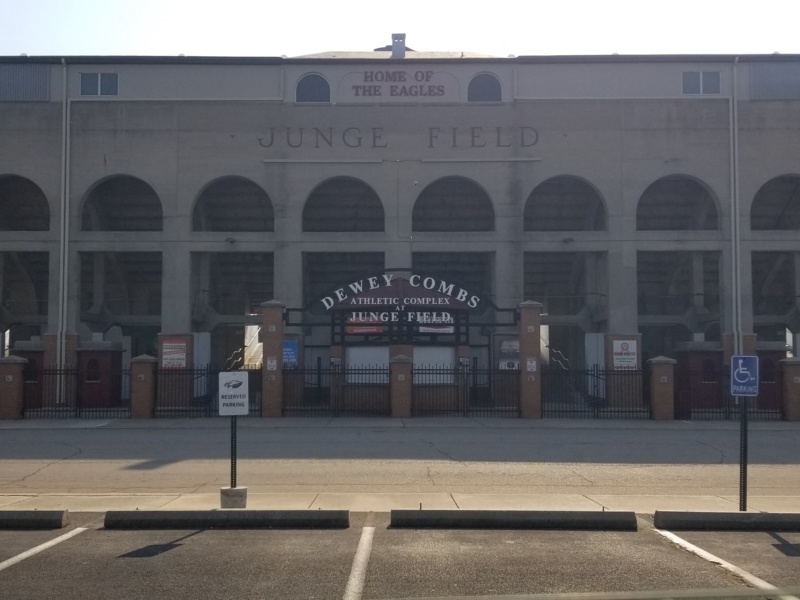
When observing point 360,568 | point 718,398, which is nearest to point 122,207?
point 718,398

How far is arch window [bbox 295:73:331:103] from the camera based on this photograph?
39.6m

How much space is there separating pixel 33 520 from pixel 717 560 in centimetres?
849

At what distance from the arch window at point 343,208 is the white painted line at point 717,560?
3087 centimetres

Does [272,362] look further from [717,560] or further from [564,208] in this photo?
[717,560]

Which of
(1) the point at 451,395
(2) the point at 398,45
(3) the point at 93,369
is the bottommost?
(1) the point at 451,395

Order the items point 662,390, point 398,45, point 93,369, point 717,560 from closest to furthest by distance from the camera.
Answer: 1. point 717,560
2. point 662,390
3. point 93,369
4. point 398,45

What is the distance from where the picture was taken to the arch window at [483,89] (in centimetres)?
3966

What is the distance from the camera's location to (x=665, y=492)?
15398 millimetres

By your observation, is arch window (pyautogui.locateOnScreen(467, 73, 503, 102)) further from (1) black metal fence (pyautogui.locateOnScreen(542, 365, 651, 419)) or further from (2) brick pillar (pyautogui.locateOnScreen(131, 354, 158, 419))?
(2) brick pillar (pyautogui.locateOnScreen(131, 354, 158, 419))

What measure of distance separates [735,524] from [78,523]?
8.75m

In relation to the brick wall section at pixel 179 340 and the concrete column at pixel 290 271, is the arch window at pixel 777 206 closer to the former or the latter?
the concrete column at pixel 290 271


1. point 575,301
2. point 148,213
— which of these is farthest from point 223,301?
point 575,301

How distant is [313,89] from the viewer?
39.7m

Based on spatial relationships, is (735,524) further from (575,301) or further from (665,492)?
(575,301)
